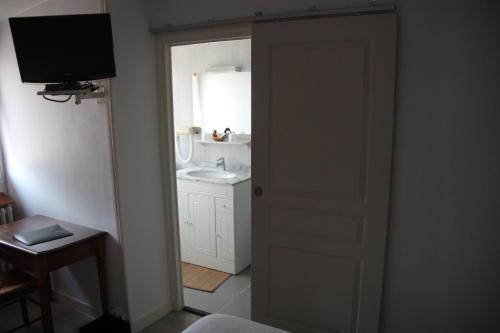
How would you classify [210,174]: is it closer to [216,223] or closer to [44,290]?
[216,223]

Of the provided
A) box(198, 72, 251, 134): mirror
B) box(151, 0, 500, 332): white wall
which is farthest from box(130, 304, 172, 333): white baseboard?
box(198, 72, 251, 134): mirror

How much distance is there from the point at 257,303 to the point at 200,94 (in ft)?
7.34

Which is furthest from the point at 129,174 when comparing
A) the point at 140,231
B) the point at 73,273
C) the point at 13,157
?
the point at 13,157

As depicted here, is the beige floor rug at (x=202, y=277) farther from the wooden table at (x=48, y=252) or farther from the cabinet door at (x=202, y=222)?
the wooden table at (x=48, y=252)

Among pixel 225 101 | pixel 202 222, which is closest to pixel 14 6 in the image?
pixel 225 101

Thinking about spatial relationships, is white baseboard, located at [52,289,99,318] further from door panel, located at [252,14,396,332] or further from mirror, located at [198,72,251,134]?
mirror, located at [198,72,251,134]

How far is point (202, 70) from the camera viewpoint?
3562mm

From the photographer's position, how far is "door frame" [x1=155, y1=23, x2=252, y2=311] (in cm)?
217

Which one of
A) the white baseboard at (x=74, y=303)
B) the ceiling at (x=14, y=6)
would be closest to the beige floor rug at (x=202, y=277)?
the white baseboard at (x=74, y=303)

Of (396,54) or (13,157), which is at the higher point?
(396,54)

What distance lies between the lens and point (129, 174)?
226 cm

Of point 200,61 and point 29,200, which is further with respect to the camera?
point 200,61

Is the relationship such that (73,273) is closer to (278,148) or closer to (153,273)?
(153,273)

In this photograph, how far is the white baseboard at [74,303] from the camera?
2547mm
